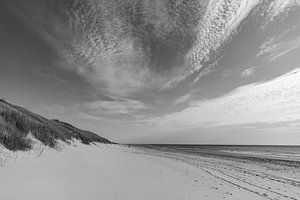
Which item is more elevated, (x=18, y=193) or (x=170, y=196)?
(x=18, y=193)

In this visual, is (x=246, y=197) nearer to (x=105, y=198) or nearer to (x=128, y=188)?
(x=128, y=188)

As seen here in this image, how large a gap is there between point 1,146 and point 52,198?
3.90m

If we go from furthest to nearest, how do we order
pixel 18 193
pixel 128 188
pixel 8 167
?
pixel 128 188
pixel 8 167
pixel 18 193

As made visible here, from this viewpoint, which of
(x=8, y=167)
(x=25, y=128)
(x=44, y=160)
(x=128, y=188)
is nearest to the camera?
(x=8, y=167)

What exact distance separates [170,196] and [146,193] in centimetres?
90

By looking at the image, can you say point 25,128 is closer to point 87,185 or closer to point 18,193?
point 87,185

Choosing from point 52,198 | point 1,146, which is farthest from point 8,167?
point 52,198

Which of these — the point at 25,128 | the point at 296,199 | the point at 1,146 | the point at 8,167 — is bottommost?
the point at 296,199

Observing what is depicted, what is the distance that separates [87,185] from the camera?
23.8 ft

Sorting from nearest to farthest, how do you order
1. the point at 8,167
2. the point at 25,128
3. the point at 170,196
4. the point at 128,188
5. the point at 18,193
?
the point at 18,193 < the point at 8,167 < the point at 170,196 < the point at 128,188 < the point at 25,128

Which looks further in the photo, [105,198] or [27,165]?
[27,165]

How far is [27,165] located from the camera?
24.7 ft

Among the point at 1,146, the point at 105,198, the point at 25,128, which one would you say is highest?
the point at 25,128

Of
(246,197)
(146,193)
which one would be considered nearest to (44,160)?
(146,193)
